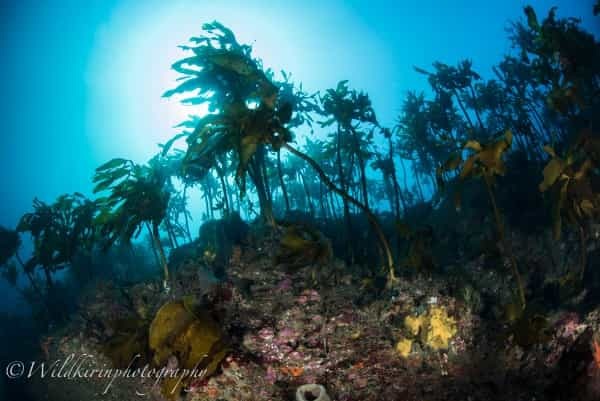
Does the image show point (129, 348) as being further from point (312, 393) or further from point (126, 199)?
point (126, 199)

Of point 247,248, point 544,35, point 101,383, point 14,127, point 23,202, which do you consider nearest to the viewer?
point 101,383

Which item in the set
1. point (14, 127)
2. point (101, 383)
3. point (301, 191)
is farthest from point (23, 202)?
point (101, 383)

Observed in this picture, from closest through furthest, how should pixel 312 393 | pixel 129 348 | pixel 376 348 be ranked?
1. pixel 312 393
2. pixel 376 348
3. pixel 129 348

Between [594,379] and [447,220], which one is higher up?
[447,220]

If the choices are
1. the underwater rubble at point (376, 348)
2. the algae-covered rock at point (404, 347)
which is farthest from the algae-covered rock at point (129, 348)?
the algae-covered rock at point (404, 347)

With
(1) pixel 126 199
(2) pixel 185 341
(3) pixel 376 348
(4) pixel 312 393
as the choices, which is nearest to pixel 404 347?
(3) pixel 376 348

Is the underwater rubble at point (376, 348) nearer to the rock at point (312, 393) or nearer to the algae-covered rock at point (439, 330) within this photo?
the algae-covered rock at point (439, 330)

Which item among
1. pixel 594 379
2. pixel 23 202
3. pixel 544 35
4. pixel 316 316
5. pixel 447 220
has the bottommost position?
pixel 594 379

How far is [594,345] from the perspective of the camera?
12.4 feet

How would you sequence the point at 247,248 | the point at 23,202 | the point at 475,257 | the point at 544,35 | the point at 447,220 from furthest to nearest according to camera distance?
the point at 23,202 < the point at 447,220 < the point at 247,248 < the point at 475,257 < the point at 544,35

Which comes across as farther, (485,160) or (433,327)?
(433,327)

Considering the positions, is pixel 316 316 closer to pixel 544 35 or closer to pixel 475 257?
pixel 475 257

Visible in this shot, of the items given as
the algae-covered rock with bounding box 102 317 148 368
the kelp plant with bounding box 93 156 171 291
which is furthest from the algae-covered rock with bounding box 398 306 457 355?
the kelp plant with bounding box 93 156 171 291

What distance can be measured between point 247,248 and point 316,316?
610cm
